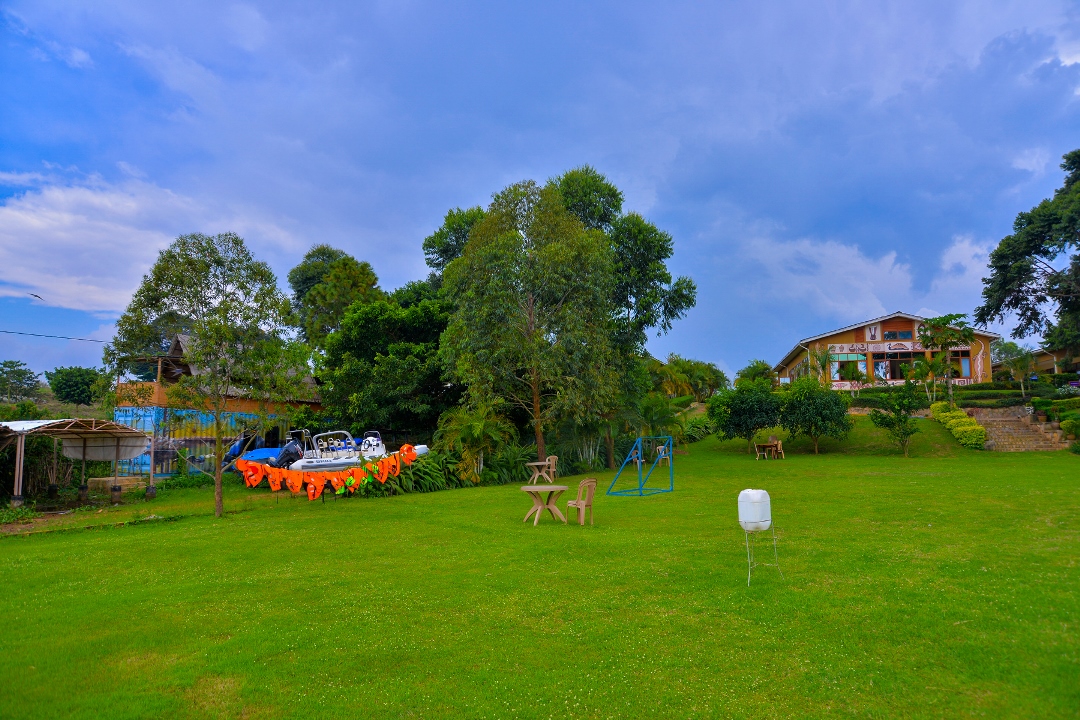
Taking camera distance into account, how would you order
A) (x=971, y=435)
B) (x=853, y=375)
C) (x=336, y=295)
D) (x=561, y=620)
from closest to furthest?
(x=561, y=620), (x=971, y=435), (x=336, y=295), (x=853, y=375)

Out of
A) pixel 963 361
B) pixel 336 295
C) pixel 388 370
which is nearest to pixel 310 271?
pixel 336 295

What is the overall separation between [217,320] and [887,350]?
45.9 m

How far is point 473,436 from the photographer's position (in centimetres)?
2023

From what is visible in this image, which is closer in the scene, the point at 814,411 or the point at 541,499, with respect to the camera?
the point at 541,499

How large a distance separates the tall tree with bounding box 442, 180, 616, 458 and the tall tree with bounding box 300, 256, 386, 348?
17524 mm

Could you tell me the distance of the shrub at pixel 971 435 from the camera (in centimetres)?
2538

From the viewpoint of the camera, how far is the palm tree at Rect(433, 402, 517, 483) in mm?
20016

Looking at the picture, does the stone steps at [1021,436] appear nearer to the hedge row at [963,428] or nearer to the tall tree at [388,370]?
the hedge row at [963,428]

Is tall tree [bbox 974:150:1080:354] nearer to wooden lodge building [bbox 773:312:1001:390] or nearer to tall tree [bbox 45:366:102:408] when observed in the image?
wooden lodge building [bbox 773:312:1001:390]

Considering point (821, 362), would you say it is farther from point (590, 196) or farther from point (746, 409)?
point (590, 196)

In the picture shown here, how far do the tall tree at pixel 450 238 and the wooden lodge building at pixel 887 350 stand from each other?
84.9 feet

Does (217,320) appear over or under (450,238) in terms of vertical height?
under

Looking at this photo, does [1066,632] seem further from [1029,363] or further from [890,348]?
[1029,363]

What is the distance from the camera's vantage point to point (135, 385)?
1570 centimetres
